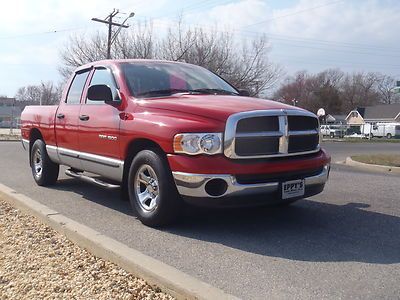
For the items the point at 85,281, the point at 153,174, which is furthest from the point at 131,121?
the point at 85,281

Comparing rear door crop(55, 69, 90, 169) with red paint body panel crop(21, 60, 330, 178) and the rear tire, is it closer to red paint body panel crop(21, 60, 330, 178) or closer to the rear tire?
red paint body panel crop(21, 60, 330, 178)

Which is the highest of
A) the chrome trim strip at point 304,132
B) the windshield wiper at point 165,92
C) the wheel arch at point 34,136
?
the windshield wiper at point 165,92

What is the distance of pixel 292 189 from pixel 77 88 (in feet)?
12.4

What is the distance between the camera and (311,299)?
3.25 metres

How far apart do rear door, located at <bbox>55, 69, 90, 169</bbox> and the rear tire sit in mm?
728

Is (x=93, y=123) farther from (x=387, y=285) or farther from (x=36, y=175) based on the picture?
(x=387, y=285)

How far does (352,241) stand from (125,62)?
3564 millimetres

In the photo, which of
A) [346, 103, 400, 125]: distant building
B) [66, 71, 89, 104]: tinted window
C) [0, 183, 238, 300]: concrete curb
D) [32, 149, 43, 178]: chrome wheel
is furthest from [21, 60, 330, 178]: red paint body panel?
[346, 103, 400, 125]: distant building

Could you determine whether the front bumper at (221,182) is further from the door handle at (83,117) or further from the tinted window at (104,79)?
the door handle at (83,117)

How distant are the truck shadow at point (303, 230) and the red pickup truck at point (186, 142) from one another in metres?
0.37

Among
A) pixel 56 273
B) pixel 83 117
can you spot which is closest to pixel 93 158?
pixel 83 117

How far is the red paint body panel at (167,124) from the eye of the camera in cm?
462

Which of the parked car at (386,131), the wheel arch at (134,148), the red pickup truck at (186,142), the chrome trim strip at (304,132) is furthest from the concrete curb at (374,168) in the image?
the parked car at (386,131)

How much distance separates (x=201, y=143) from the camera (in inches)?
182
